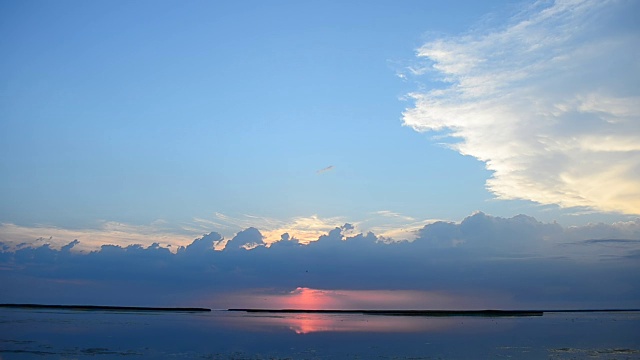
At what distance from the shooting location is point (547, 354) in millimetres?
41844

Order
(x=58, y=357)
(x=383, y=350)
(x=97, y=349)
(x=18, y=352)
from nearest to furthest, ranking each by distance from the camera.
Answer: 1. (x=58, y=357)
2. (x=18, y=352)
3. (x=97, y=349)
4. (x=383, y=350)

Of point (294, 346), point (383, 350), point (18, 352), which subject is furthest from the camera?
point (294, 346)

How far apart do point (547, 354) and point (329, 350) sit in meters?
18.6

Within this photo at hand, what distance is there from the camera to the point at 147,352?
4228 cm

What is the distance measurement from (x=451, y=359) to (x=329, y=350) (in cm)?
1170

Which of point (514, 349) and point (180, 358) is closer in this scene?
point (180, 358)

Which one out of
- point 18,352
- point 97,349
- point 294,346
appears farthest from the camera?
point 294,346

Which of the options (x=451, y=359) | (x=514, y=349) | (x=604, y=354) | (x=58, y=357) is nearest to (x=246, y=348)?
(x=58, y=357)

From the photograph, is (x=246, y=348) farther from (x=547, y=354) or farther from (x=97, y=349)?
(x=547, y=354)

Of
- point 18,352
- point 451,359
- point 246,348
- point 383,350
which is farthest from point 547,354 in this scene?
point 18,352

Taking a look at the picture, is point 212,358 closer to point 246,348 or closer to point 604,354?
point 246,348

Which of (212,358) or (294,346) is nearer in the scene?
(212,358)

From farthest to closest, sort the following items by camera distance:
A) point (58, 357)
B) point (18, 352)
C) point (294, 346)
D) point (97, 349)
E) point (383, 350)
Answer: point (294, 346), point (383, 350), point (97, 349), point (18, 352), point (58, 357)

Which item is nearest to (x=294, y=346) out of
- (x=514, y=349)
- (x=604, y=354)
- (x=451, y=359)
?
(x=451, y=359)
